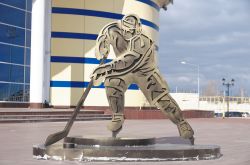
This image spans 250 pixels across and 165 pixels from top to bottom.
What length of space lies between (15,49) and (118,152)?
28.5 m

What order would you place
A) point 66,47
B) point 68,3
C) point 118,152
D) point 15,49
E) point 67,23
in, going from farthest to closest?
point 68,3 → point 67,23 → point 66,47 → point 15,49 → point 118,152

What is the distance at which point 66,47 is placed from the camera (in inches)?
1570

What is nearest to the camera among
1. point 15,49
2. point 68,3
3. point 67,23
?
point 15,49

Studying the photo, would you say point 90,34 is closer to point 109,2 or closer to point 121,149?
point 109,2

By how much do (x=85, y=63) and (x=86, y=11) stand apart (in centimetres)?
485

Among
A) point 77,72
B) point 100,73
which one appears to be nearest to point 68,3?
point 77,72

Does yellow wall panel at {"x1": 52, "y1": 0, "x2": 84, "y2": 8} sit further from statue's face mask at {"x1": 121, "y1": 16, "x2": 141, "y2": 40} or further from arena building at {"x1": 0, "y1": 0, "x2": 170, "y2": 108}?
statue's face mask at {"x1": 121, "y1": 16, "x2": 141, "y2": 40}

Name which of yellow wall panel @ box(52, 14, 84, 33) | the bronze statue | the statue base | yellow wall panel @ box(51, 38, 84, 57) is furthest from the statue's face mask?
yellow wall panel @ box(52, 14, 84, 33)

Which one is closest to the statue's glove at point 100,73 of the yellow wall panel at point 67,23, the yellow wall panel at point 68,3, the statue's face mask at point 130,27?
the statue's face mask at point 130,27

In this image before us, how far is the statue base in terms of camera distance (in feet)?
30.2

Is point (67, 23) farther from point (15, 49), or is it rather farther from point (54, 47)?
point (15, 49)

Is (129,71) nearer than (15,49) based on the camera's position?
Yes

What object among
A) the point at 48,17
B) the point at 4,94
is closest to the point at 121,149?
the point at 4,94

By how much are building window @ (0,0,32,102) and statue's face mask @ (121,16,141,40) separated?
25325 mm
